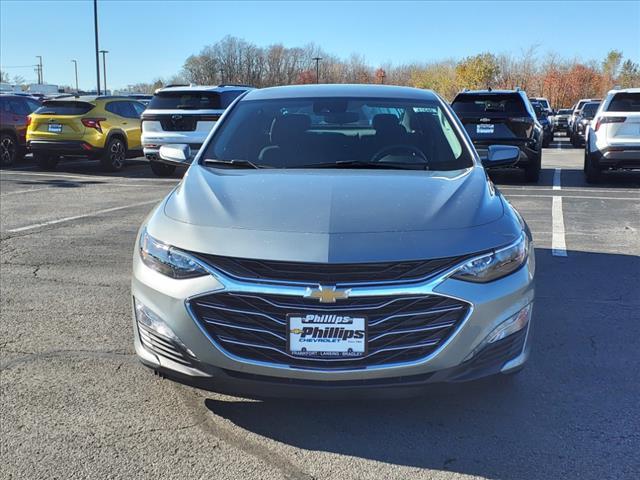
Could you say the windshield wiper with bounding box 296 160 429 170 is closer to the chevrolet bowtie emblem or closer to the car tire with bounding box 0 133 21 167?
the chevrolet bowtie emblem

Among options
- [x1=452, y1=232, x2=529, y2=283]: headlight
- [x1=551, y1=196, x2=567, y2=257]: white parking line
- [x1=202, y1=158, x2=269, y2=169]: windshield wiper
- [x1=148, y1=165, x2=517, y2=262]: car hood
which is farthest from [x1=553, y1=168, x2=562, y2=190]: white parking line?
[x1=452, y1=232, x2=529, y2=283]: headlight

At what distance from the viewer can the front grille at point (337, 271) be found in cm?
266

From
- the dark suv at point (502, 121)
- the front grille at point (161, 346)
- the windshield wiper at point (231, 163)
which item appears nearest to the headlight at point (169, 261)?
the front grille at point (161, 346)

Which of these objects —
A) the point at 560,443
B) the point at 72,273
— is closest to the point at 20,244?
the point at 72,273

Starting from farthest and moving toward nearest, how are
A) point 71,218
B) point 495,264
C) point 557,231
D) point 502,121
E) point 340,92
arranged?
1. point 502,121
2. point 71,218
3. point 557,231
4. point 340,92
5. point 495,264

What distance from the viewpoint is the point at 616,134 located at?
36.9ft

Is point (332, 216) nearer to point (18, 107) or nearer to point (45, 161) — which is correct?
point (45, 161)

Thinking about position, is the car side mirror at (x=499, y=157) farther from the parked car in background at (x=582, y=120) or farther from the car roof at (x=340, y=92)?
the parked car in background at (x=582, y=120)

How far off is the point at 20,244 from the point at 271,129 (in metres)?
3.93

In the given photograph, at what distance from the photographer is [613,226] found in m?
8.05

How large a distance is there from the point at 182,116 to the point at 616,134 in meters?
8.03

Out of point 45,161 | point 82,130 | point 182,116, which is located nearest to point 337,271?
point 182,116

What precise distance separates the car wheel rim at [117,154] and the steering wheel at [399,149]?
11.6 m

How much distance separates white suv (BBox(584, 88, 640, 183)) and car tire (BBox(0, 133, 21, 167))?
1295 cm
